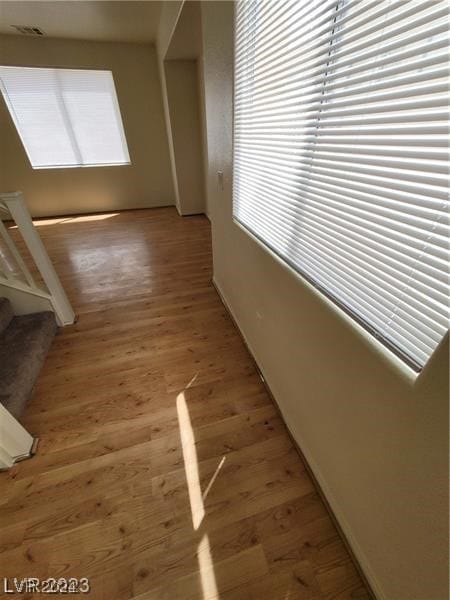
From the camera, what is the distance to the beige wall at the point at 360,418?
→ 23.5 inches

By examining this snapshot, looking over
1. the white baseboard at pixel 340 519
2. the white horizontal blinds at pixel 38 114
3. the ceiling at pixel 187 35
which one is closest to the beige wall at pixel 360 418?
the white baseboard at pixel 340 519

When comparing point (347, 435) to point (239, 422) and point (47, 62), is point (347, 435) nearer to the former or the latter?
point (239, 422)

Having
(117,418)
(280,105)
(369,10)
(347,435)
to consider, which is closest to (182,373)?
(117,418)

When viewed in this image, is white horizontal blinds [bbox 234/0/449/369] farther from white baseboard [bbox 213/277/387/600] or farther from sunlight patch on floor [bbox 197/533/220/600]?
sunlight patch on floor [bbox 197/533/220/600]

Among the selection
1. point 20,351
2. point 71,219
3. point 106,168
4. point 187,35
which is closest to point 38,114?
point 106,168

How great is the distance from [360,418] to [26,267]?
2.30m

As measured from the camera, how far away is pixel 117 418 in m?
1.44

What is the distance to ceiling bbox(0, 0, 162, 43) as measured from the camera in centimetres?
274

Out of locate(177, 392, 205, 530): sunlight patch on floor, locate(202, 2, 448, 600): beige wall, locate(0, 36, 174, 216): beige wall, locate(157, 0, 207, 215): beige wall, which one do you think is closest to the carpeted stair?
locate(177, 392, 205, 530): sunlight patch on floor

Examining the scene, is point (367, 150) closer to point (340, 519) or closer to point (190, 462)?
point (340, 519)

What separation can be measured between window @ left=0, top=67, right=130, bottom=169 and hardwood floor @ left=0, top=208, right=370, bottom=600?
13.4 feet

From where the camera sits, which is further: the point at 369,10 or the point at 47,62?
the point at 47,62

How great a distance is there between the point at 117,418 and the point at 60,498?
1.31ft

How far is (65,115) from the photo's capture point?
13.9 feet
